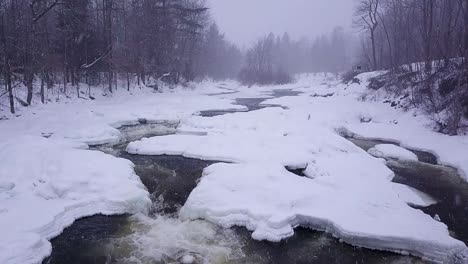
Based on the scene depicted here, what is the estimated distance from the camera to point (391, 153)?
44.4 feet

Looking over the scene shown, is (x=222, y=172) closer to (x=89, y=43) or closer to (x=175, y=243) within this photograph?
(x=175, y=243)

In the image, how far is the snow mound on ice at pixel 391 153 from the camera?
43.4 feet

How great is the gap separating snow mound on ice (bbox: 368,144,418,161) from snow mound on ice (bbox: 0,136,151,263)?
29.2ft

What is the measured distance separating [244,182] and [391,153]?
6938 millimetres

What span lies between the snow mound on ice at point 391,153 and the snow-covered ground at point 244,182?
0.27 ft

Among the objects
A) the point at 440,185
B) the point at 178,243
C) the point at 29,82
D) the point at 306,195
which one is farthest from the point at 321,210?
the point at 29,82

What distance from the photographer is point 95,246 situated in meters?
7.02

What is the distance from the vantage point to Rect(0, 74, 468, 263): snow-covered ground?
7.25m

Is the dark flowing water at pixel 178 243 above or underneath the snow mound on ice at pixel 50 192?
underneath

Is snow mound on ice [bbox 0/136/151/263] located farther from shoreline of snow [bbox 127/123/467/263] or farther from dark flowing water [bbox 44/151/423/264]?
shoreline of snow [bbox 127/123/467/263]

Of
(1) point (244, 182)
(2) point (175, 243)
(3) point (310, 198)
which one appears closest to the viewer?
(2) point (175, 243)

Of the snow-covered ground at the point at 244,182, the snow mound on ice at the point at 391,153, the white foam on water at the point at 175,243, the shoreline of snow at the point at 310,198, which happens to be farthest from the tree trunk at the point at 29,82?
the snow mound on ice at the point at 391,153

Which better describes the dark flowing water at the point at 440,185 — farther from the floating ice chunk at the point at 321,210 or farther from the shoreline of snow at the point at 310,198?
the floating ice chunk at the point at 321,210

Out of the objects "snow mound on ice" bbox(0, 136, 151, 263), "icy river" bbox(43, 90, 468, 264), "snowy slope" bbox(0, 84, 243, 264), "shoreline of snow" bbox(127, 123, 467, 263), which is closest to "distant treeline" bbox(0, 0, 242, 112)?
"snowy slope" bbox(0, 84, 243, 264)
